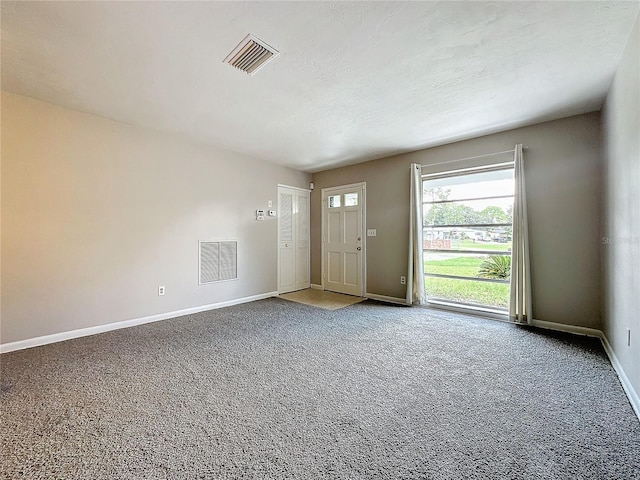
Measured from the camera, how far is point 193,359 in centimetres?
265

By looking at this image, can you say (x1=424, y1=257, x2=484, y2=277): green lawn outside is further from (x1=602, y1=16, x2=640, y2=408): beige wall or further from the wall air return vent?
the wall air return vent

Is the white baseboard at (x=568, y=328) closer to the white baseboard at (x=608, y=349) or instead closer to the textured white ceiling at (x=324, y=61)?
the white baseboard at (x=608, y=349)

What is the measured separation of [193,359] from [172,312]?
1.67m

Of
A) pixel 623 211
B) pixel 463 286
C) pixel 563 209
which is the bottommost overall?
pixel 463 286

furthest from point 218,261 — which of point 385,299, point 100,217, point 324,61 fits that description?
point 324,61

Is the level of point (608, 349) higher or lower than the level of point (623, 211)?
lower

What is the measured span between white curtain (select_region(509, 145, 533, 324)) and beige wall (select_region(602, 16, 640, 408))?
0.71 metres

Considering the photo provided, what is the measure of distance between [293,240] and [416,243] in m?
2.54

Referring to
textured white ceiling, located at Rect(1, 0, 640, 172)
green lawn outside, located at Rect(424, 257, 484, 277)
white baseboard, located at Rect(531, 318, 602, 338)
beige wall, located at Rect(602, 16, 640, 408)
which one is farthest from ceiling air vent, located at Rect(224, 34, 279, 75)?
white baseboard, located at Rect(531, 318, 602, 338)

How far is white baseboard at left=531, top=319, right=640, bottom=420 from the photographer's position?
6.19 ft

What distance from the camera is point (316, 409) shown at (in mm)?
1865

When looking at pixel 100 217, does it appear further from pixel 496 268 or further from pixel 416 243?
pixel 496 268

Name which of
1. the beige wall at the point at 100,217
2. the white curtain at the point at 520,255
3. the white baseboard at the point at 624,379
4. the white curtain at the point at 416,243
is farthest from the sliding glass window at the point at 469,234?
the beige wall at the point at 100,217

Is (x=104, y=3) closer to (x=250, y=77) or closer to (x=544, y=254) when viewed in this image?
(x=250, y=77)
